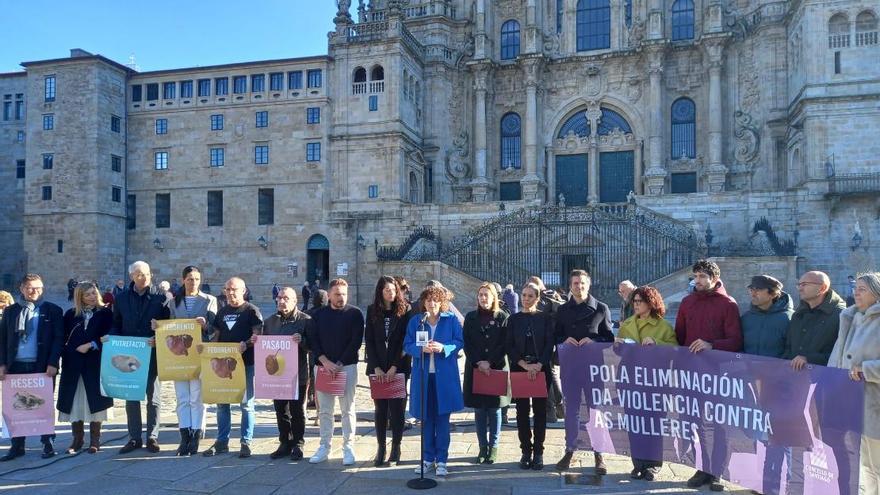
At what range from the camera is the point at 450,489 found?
6.50m

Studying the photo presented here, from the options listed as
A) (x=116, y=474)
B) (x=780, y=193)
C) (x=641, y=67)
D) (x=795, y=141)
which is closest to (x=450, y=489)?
(x=116, y=474)

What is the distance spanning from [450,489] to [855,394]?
3.77 meters

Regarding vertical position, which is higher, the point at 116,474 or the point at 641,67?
the point at 641,67

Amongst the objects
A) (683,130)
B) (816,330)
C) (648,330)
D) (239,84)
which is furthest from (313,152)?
(816,330)

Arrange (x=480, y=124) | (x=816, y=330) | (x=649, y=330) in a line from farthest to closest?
1. (x=480, y=124)
2. (x=649, y=330)
3. (x=816, y=330)

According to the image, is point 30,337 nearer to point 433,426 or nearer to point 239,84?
point 433,426

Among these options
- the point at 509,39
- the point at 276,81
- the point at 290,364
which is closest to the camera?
the point at 290,364

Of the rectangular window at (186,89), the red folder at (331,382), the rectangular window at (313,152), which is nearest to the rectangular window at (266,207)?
the rectangular window at (313,152)

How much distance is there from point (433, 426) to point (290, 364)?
1921 millimetres

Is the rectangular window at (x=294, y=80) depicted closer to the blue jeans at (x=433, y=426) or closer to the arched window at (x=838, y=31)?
the arched window at (x=838, y=31)

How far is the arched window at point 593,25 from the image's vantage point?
37188 millimetres

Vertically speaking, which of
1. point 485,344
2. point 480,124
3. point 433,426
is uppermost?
point 480,124

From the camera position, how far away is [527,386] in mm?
7094

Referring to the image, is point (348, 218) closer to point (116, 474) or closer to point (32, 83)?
point (32, 83)
